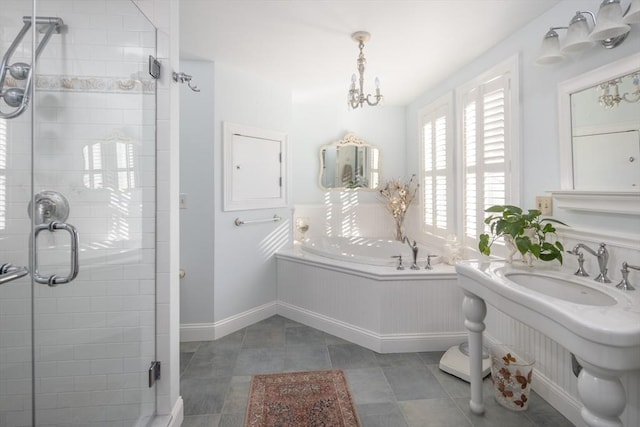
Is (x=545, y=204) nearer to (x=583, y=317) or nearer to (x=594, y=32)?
(x=594, y=32)

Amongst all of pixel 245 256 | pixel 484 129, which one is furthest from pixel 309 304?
pixel 484 129

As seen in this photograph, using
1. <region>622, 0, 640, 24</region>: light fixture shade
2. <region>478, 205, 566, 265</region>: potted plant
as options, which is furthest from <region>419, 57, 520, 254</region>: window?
<region>622, 0, 640, 24</region>: light fixture shade

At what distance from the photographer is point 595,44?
1.61m

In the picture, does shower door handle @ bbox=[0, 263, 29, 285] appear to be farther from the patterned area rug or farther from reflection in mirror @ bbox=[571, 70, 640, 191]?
reflection in mirror @ bbox=[571, 70, 640, 191]

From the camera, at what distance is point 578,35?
157cm

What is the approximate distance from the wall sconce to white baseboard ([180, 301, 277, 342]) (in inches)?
111

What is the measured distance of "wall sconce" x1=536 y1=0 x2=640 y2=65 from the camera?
1.38 meters

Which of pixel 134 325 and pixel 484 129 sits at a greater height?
pixel 484 129

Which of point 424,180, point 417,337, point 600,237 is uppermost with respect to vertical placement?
point 424,180

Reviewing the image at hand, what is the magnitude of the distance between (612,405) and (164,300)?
1763mm

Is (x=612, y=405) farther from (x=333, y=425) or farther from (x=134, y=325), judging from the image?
(x=134, y=325)

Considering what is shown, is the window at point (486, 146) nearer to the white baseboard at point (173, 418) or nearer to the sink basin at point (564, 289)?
the sink basin at point (564, 289)

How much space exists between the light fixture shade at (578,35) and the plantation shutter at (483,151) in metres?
0.68

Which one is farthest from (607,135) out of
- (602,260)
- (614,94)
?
(602,260)
